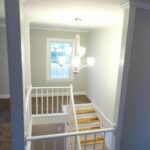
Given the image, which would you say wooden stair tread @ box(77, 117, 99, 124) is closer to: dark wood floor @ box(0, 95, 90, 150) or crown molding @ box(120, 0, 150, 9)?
dark wood floor @ box(0, 95, 90, 150)

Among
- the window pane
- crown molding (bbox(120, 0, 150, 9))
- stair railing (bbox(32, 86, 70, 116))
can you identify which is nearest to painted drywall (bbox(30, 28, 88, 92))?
the window pane

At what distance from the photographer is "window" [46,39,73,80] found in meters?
5.41

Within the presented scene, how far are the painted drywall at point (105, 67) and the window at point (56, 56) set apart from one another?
2.91 feet

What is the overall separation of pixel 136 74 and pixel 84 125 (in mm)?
2836

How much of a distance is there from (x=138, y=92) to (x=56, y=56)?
394 cm

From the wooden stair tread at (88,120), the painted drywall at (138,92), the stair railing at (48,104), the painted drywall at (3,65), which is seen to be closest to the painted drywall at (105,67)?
the wooden stair tread at (88,120)

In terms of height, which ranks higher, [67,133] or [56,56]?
[56,56]

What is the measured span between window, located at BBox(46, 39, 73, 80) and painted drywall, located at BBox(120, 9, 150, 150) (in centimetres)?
355

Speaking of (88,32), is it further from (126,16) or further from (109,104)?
(126,16)

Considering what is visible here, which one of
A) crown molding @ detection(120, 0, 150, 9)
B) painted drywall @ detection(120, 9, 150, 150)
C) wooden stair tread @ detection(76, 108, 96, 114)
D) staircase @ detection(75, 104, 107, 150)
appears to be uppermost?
crown molding @ detection(120, 0, 150, 9)

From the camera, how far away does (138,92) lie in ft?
6.74

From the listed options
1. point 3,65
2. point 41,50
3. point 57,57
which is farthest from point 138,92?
point 3,65

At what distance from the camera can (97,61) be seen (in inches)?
191

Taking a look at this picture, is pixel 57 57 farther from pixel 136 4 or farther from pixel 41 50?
pixel 136 4
